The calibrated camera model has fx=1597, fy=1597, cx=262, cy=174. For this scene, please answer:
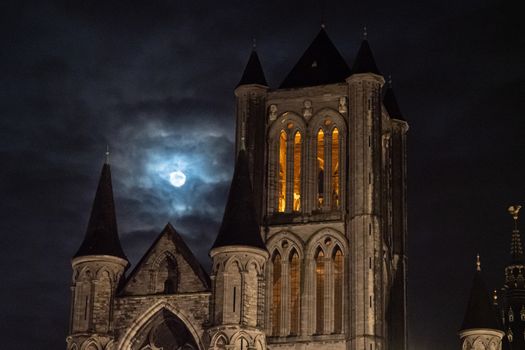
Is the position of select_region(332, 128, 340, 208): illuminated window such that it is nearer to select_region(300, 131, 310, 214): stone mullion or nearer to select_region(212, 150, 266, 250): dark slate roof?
select_region(300, 131, 310, 214): stone mullion

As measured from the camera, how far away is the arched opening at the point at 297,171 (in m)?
69.9

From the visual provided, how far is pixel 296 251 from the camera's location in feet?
225

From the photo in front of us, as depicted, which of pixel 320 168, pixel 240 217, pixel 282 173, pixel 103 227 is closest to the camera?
pixel 240 217

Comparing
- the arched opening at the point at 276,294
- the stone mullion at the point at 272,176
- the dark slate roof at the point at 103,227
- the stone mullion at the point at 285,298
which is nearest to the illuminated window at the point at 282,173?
the stone mullion at the point at 272,176

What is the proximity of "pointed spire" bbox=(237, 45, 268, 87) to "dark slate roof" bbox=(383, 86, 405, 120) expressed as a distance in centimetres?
719

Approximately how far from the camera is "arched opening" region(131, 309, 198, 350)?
62594mm

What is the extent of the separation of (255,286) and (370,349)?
6.48 m

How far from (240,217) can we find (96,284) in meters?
6.26

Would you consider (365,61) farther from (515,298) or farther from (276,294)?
(515,298)

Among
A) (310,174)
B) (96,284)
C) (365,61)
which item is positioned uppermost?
(365,61)

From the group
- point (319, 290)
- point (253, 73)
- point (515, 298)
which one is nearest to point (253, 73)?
point (253, 73)

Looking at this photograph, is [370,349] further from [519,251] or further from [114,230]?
[519,251]

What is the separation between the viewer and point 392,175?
74500 mm

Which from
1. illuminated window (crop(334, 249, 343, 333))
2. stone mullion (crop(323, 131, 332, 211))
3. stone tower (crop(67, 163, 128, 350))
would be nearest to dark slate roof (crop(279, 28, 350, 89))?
stone mullion (crop(323, 131, 332, 211))
